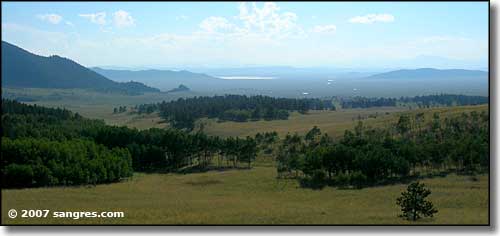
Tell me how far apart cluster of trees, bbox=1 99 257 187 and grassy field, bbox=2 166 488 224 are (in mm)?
2327

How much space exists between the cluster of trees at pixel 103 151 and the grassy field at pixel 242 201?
2.33 meters

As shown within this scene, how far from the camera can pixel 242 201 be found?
2339 cm

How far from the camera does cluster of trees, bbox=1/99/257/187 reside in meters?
30.5

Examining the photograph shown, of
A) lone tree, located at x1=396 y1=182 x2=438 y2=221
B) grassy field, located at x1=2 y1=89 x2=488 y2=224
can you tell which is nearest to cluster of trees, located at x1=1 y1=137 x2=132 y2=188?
grassy field, located at x1=2 y1=89 x2=488 y2=224

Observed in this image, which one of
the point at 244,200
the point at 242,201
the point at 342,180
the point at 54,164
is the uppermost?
the point at 54,164

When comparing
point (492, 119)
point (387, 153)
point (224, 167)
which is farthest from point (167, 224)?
point (224, 167)

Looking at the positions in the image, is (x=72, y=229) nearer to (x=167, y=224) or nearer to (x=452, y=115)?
(x=167, y=224)

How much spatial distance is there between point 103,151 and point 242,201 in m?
19.4

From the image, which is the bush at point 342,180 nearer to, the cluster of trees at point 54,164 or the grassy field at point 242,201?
the grassy field at point 242,201

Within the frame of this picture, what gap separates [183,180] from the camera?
38.1 metres

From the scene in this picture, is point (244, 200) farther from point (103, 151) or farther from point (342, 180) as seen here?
point (103, 151)

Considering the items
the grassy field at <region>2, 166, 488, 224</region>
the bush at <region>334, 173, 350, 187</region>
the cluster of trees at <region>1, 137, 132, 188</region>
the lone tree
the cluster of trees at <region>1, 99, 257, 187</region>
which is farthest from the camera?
the bush at <region>334, 173, 350, 187</region>

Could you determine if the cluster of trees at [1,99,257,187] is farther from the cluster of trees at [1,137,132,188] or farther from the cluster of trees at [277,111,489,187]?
the cluster of trees at [277,111,489,187]

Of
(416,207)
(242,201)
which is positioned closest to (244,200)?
(242,201)
